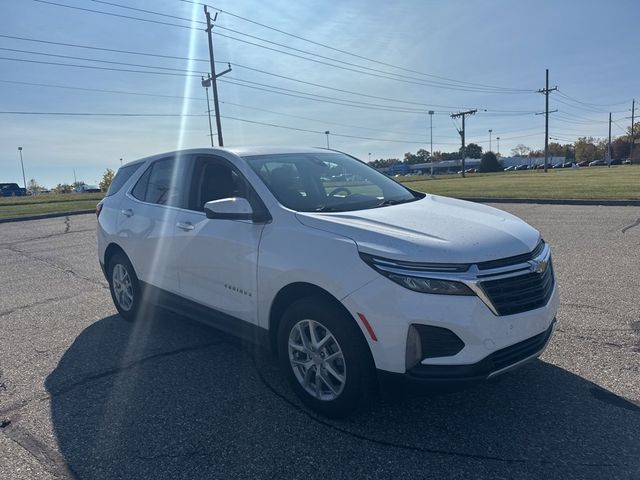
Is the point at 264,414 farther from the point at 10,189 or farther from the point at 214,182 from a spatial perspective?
the point at 10,189

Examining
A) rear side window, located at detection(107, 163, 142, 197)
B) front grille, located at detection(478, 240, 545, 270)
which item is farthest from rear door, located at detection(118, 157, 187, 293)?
front grille, located at detection(478, 240, 545, 270)

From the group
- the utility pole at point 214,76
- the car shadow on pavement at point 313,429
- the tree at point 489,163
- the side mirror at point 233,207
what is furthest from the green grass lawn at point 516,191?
the tree at point 489,163

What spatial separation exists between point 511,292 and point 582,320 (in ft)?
8.00

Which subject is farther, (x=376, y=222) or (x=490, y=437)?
(x=376, y=222)

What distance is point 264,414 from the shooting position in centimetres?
334

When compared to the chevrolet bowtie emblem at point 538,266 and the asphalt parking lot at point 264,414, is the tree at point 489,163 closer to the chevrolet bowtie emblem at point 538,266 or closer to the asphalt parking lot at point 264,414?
the asphalt parking lot at point 264,414

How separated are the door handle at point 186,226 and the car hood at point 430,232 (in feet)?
3.92

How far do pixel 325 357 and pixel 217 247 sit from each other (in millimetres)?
1292

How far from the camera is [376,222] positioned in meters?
3.21

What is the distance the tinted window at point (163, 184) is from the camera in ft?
15.1

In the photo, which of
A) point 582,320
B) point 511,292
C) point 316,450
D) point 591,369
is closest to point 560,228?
point 582,320

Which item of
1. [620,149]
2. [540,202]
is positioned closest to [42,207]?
[540,202]

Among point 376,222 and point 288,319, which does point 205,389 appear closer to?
point 288,319

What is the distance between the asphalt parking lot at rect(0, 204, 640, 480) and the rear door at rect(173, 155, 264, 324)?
63cm
